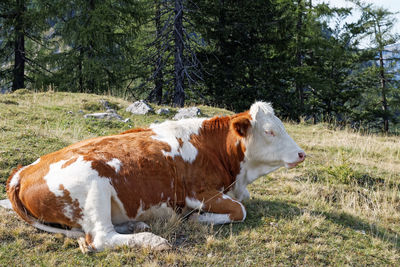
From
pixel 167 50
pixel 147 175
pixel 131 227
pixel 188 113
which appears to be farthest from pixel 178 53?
pixel 131 227

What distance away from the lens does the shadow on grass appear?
15.3 ft

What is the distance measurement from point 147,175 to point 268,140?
5.77ft

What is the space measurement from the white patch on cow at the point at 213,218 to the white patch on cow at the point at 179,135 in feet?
2.37

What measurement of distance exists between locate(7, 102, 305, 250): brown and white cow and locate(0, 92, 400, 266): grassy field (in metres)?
0.22

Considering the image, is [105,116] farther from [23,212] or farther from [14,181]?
[23,212]

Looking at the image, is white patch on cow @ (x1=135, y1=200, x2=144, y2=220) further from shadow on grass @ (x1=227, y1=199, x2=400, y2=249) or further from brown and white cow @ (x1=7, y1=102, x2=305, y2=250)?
shadow on grass @ (x1=227, y1=199, x2=400, y2=249)

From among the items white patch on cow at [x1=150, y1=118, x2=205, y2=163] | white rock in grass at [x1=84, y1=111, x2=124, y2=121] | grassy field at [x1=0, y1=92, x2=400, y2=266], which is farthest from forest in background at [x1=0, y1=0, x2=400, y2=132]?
white patch on cow at [x1=150, y1=118, x2=205, y2=163]

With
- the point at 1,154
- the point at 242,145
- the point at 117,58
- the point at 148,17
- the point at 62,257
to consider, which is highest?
the point at 148,17

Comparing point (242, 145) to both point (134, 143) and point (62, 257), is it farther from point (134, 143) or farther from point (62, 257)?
point (62, 257)

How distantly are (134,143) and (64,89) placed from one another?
19256 millimetres

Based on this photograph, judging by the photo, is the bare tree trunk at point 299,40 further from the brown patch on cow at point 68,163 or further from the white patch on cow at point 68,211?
the white patch on cow at point 68,211

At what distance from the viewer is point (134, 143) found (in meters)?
4.61

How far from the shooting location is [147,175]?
4.33 m

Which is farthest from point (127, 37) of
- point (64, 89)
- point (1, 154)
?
point (1, 154)
